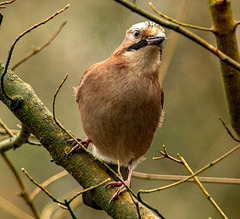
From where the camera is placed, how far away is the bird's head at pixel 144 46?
3.82 metres

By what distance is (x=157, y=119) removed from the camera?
13.9ft

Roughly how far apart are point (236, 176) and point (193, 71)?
5.60 ft

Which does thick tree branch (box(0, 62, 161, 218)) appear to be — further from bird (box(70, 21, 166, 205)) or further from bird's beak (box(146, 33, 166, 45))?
bird's beak (box(146, 33, 166, 45))

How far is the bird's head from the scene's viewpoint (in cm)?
382

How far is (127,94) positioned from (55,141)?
897mm

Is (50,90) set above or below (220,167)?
above

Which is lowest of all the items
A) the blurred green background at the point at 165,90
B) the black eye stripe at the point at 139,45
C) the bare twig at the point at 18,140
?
the blurred green background at the point at 165,90

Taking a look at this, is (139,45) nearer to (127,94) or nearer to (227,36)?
(127,94)

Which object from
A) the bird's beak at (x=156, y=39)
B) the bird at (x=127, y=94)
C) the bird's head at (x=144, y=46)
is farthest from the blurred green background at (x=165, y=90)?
the bird's beak at (x=156, y=39)

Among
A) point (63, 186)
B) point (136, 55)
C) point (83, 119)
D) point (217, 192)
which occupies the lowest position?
point (217, 192)

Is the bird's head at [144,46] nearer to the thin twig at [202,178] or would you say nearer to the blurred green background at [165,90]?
the thin twig at [202,178]

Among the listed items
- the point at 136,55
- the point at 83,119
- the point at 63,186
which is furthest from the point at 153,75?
the point at 63,186

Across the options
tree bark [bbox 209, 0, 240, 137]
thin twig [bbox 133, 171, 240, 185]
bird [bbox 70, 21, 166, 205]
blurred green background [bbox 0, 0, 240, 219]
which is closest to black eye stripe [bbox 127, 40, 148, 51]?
bird [bbox 70, 21, 166, 205]

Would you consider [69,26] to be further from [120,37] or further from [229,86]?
[229,86]
